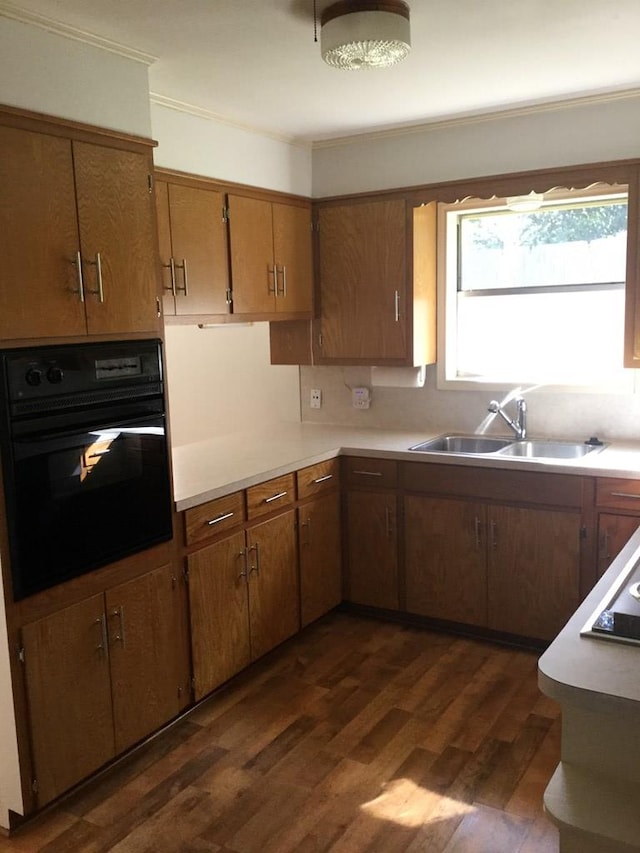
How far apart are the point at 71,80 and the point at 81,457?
118 centimetres

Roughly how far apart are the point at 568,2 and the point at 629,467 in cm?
174

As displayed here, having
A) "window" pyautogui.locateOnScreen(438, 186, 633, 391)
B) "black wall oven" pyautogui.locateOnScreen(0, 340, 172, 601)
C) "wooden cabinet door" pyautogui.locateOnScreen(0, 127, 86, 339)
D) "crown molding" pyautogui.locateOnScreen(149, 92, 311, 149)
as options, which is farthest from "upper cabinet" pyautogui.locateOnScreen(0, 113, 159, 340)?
"window" pyautogui.locateOnScreen(438, 186, 633, 391)

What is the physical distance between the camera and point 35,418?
225cm

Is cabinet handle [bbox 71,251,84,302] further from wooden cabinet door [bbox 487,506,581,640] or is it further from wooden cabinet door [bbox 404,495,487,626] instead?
wooden cabinet door [bbox 487,506,581,640]

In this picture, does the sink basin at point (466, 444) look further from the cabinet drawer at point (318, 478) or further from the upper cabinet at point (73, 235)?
the upper cabinet at point (73, 235)

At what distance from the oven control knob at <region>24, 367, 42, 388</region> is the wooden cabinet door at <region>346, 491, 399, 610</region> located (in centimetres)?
190

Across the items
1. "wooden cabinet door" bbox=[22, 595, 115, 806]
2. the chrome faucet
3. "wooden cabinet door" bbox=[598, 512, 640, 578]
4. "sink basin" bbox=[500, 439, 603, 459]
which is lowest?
"wooden cabinet door" bbox=[22, 595, 115, 806]

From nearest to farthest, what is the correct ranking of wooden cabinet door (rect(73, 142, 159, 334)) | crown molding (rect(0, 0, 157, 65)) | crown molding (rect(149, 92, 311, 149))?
crown molding (rect(0, 0, 157, 65)) < wooden cabinet door (rect(73, 142, 159, 334)) < crown molding (rect(149, 92, 311, 149))

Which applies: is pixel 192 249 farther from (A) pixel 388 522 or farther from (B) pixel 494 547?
(B) pixel 494 547

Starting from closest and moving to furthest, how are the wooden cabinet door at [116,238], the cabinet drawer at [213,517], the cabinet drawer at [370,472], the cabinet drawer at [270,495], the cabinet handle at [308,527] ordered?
the wooden cabinet door at [116,238] < the cabinet drawer at [213,517] < the cabinet drawer at [270,495] < the cabinet handle at [308,527] < the cabinet drawer at [370,472]

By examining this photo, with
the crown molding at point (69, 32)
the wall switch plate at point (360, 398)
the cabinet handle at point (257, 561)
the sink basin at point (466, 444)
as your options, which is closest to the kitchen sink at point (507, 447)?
the sink basin at point (466, 444)

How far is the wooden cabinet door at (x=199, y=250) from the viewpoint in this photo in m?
3.12

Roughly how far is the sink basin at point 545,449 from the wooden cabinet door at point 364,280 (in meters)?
0.72

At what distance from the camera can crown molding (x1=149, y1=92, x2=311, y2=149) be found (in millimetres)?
3049
